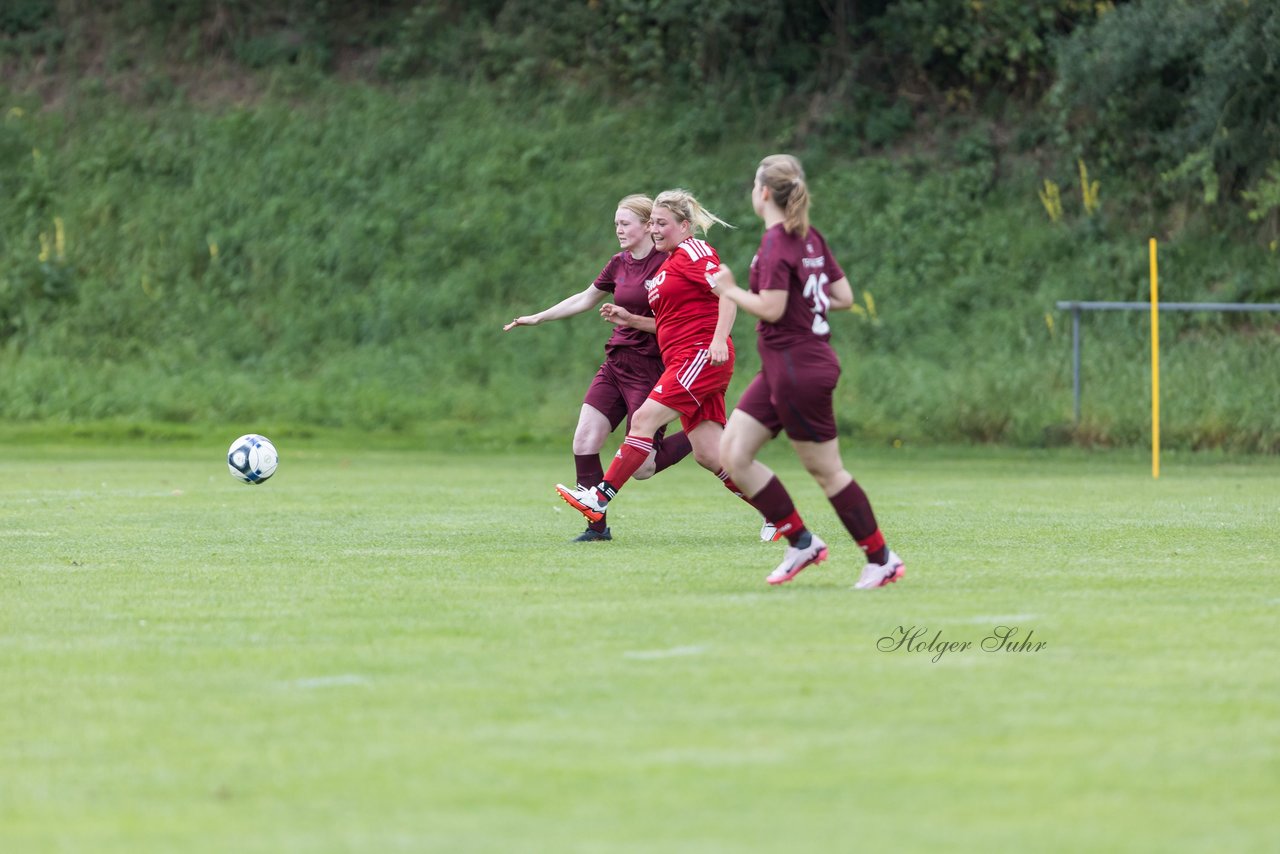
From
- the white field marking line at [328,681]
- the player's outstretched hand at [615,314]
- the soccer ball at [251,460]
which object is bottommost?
the soccer ball at [251,460]

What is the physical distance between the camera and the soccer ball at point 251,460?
14.7 metres

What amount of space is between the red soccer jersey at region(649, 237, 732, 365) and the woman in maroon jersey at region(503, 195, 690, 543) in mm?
240

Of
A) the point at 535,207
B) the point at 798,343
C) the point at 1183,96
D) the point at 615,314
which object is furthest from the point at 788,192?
the point at 535,207

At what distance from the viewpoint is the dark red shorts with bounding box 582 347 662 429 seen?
39.2ft

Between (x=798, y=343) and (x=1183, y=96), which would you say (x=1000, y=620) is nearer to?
(x=798, y=343)

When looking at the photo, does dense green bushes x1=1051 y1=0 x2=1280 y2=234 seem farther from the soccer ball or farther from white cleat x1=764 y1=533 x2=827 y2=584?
white cleat x1=764 y1=533 x2=827 y2=584

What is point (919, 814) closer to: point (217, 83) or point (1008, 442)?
point (1008, 442)

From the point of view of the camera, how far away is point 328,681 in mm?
6184

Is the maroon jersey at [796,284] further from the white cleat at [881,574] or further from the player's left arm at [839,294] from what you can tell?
the white cleat at [881,574]

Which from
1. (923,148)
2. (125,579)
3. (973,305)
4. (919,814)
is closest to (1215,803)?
(919,814)

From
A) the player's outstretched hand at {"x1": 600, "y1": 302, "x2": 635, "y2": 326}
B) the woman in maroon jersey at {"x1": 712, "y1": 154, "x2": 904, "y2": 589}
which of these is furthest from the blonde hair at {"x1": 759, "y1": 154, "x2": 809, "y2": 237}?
the player's outstretched hand at {"x1": 600, "y1": 302, "x2": 635, "y2": 326}

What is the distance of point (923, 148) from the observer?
103 ft

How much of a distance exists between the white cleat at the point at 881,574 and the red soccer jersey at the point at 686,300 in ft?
9.80
